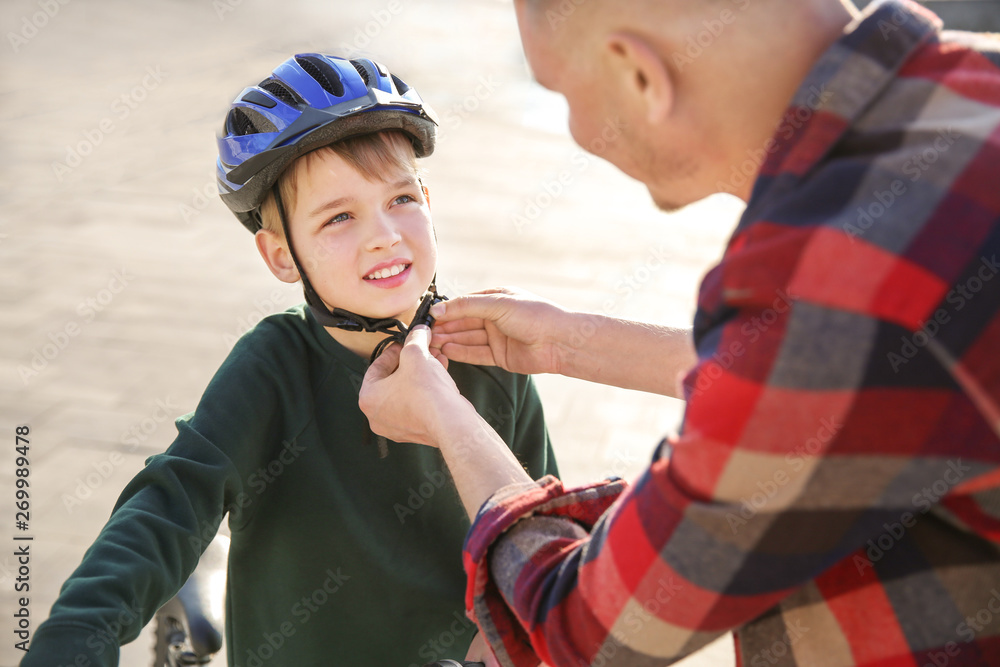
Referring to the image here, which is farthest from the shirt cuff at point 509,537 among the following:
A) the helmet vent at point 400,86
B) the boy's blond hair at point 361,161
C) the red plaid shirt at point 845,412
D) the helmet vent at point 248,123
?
the helmet vent at point 400,86

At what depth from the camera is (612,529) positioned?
135 cm

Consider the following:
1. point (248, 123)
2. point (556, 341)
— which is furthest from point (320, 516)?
point (248, 123)

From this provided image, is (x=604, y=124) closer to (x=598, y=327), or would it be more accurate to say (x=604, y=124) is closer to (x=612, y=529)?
(x=612, y=529)

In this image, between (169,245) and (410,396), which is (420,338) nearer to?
(410,396)

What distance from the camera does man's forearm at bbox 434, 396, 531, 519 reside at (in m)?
1.69

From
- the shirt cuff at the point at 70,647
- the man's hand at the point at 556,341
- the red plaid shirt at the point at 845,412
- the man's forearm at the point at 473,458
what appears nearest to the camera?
the red plaid shirt at the point at 845,412

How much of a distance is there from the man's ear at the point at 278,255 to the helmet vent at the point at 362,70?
467mm

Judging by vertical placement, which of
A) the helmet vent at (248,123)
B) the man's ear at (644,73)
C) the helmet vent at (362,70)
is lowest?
the helmet vent at (248,123)

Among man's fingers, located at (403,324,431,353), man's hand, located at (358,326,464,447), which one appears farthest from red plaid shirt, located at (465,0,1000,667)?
→ man's fingers, located at (403,324,431,353)

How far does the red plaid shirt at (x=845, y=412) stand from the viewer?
3.69 feet

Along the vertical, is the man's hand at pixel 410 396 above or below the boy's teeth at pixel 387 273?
below

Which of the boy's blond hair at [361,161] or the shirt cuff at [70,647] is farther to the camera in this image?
the boy's blond hair at [361,161]

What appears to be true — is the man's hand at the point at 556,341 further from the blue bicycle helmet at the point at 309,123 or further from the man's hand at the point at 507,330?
the blue bicycle helmet at the point at 309,123

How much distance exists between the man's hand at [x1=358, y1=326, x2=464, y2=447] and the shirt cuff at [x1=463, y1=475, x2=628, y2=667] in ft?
1.12
